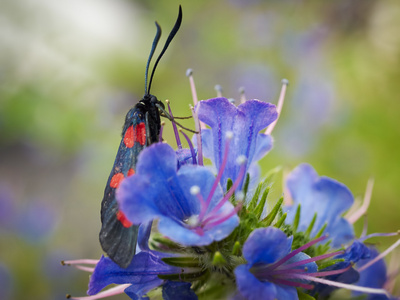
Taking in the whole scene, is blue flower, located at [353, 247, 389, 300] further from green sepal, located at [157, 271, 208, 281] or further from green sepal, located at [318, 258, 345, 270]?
green sepal, located at [157, 271, 208, 281]

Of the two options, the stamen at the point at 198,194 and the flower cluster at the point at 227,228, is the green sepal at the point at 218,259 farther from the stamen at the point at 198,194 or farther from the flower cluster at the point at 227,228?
the stamen at the point at 198,194

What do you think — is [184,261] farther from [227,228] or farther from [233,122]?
[233,122]

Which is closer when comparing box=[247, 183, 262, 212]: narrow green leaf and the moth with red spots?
the moth with red spots

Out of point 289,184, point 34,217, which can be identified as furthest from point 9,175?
point 289,184

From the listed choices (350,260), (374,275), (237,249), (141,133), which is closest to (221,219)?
(237,249)

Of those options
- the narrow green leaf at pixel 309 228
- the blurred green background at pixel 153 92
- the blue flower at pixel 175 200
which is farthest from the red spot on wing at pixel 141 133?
the blurred green background at pixel 153 92

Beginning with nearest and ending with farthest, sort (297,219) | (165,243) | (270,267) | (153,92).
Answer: (270,267) → (165,243) → (297,219) → (153,92)

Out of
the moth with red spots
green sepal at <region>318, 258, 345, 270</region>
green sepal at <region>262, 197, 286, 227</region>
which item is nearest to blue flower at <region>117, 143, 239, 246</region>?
the moth with red spots
